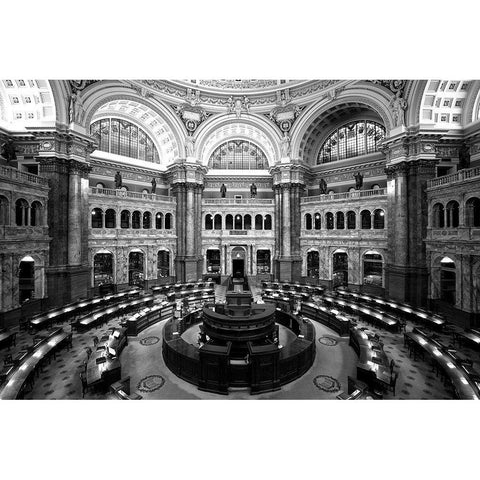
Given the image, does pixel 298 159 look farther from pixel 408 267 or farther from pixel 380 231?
pixel 408 267

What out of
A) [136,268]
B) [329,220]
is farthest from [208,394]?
[329,220]

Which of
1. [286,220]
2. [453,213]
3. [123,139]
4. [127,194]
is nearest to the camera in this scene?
[453,213]

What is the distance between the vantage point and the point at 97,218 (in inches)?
853

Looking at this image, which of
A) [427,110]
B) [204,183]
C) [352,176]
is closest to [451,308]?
[427,110]

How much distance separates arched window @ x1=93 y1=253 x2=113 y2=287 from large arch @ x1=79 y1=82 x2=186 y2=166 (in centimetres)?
1044

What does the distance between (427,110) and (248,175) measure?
16.5 m

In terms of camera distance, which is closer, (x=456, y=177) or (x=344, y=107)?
(x=456, y=177)

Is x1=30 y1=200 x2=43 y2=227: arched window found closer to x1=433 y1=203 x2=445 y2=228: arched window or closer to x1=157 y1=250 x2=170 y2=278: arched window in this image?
x1=157 y1=250 x2=170 y2=278: arched window

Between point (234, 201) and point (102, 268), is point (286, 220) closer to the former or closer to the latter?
point (234, 201)

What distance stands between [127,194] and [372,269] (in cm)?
2271

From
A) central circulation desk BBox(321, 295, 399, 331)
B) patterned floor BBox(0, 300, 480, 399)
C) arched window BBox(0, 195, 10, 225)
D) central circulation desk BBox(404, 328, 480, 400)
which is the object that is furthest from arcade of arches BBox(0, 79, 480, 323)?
patterned floor BBox(0, 300, 480, 399)

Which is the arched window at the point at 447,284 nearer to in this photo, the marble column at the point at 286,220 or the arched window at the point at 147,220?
the marble column at the point at 286,220

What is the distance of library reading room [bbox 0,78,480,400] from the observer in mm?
9055

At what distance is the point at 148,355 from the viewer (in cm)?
1098
